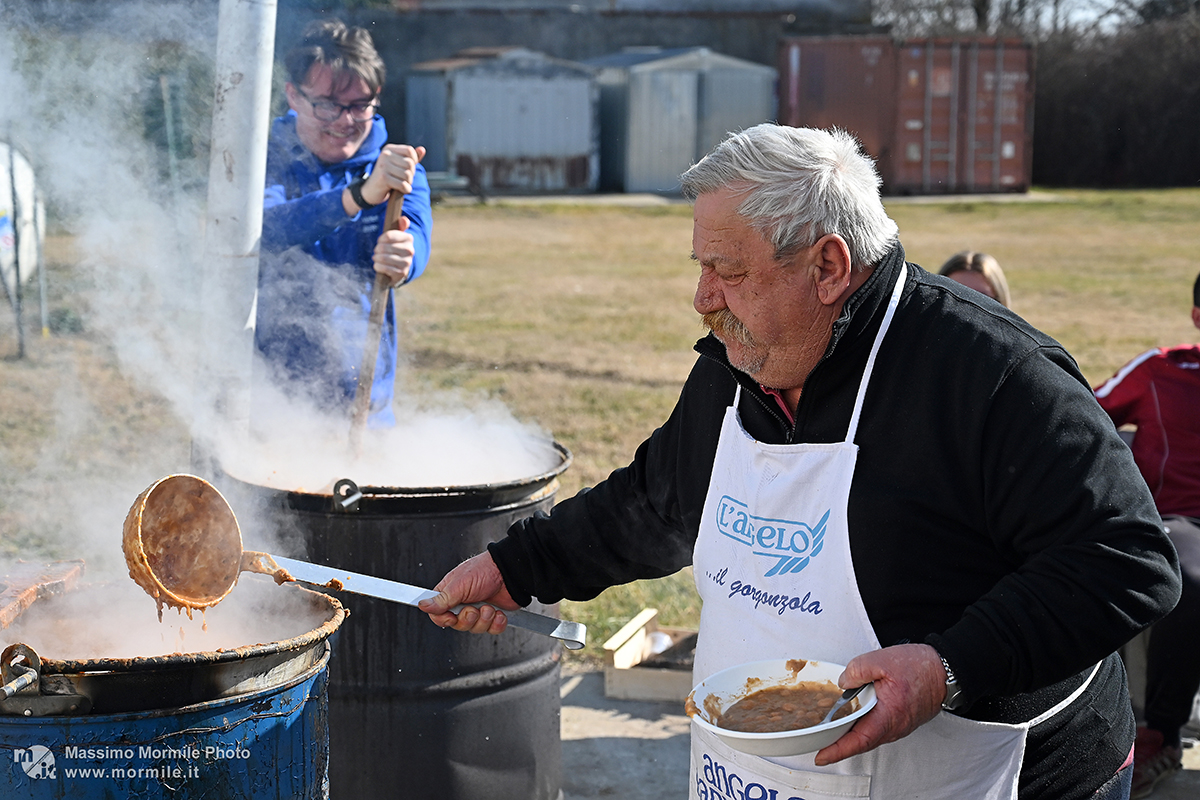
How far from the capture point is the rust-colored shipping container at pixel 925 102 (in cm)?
2100

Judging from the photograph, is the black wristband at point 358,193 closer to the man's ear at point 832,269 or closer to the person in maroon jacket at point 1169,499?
the man's ear at point 832,269

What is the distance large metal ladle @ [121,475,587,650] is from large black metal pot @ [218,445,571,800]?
371 mm

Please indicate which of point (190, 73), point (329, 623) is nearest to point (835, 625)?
point (329, 623)

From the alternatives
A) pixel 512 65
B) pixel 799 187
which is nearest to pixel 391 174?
pixel 799 187

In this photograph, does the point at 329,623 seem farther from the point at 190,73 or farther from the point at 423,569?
the point at 190,73

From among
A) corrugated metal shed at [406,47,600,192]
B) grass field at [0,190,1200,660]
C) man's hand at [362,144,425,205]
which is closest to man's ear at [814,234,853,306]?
man's hand at [362,144,425,205]

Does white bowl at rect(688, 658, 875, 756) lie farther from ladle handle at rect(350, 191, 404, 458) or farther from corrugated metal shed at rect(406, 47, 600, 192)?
corrugated metal shed at rect(406, 47, 600, 192)

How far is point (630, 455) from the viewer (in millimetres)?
6215

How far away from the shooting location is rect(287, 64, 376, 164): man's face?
3.09 m

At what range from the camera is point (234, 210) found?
2.89 m

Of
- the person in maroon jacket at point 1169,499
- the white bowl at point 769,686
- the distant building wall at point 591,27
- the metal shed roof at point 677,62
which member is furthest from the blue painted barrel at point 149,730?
the distant building wall at point 591,27

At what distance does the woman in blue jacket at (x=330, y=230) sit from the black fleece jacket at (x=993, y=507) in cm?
147

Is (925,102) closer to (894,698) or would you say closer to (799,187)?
(799,187)

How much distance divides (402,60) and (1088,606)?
22.8m
